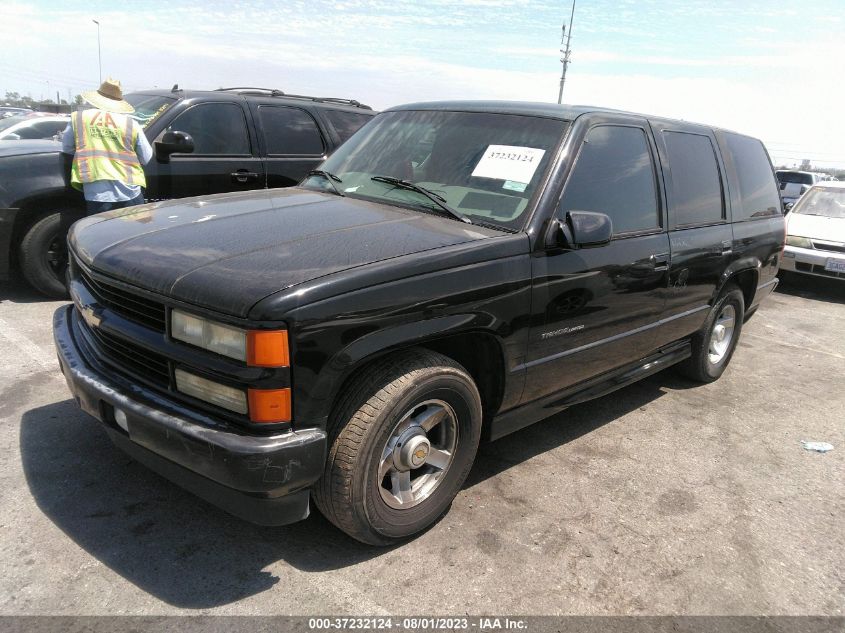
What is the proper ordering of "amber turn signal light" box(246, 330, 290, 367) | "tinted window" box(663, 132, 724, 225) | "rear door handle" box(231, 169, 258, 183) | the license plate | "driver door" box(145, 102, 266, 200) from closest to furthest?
"amber turn signal light" box(246, 330, 290, 367), "tinted window" box(663, 132, 724, 225), "driver door" box(145, 102, 266, 200), "rear door handle" box(231, 169, 258, 183), the license plate

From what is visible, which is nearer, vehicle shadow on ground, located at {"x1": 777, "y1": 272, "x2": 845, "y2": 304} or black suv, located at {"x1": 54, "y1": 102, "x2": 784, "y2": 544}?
black suv, located at {"x1": 54, "y1": 102, "x2": 784, "y2": 544}

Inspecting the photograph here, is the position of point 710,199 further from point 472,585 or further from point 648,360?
point 472,585

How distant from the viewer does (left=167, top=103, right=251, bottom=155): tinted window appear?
→ 6.11 metres

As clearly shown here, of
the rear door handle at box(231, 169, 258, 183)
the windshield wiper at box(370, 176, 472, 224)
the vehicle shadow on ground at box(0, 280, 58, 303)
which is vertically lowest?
the vehicle shadow on ground at box(0, 280, 58, 303)

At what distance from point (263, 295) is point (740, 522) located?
2609 millimetres

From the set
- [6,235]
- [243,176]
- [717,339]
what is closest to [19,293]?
[6,235]

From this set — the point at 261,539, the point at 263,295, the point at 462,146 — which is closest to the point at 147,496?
the point at 261,539

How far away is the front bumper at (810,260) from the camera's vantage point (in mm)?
9164

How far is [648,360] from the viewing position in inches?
166

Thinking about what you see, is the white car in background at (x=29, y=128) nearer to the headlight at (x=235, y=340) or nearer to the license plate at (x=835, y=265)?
the headlight at (x=235, y=340)

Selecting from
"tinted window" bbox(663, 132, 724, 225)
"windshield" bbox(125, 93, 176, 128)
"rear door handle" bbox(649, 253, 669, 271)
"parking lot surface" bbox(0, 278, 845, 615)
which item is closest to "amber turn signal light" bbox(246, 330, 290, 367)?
"parking lot surface" bbox(0, 278, 845, 615)

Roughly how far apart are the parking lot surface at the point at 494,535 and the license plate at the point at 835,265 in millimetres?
5851

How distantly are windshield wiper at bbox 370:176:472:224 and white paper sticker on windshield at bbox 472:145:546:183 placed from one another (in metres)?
0.25

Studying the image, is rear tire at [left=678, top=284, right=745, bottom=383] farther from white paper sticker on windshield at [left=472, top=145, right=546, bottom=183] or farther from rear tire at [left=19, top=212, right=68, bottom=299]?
rear tire at [left=19, top=212, right=68, bottom=299]
